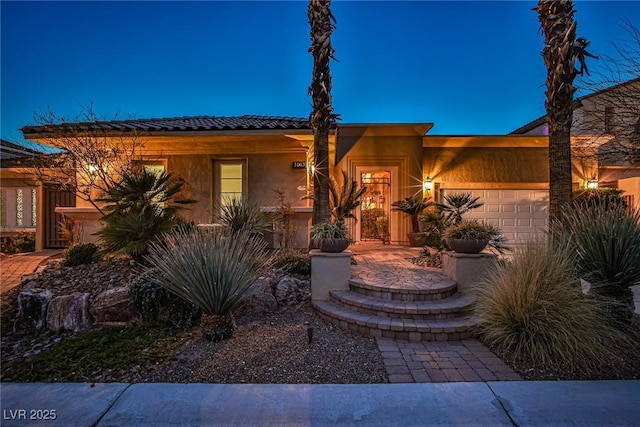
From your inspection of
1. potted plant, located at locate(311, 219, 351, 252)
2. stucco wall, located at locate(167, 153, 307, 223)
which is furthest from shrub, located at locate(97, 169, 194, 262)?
stucco wall, located at locate(167, 153, 307, 223)

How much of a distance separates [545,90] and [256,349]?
714cm

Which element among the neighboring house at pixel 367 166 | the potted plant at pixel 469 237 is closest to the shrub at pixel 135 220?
the neighboring house at pixel 367 166

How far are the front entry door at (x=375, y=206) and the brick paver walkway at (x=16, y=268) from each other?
362 inches

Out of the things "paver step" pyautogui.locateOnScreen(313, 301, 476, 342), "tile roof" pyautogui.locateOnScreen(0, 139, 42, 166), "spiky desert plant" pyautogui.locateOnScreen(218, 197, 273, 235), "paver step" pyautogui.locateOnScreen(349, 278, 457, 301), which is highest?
"tile roof" pyautogui.locateOnScreen(0, 139, 42, 166)

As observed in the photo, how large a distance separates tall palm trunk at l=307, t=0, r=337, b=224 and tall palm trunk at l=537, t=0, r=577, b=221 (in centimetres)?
437

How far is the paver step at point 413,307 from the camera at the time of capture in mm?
4609

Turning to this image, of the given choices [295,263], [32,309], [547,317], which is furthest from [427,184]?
[32,309]

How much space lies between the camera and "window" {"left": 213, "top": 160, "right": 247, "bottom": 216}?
998cm

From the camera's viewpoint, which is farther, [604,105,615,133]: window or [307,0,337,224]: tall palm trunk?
Result: [307,0,337,224]: tall palm trunk

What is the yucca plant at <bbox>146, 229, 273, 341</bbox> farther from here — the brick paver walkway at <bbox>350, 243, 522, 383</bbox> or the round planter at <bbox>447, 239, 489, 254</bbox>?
the round planter at <bbox>447, 239, 489, 254</bbox>

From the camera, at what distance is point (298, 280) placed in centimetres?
602

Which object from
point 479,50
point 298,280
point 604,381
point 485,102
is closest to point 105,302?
point 298,280

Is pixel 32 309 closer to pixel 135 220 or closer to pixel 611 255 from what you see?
pixel 135 220

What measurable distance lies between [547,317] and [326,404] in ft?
9.26
